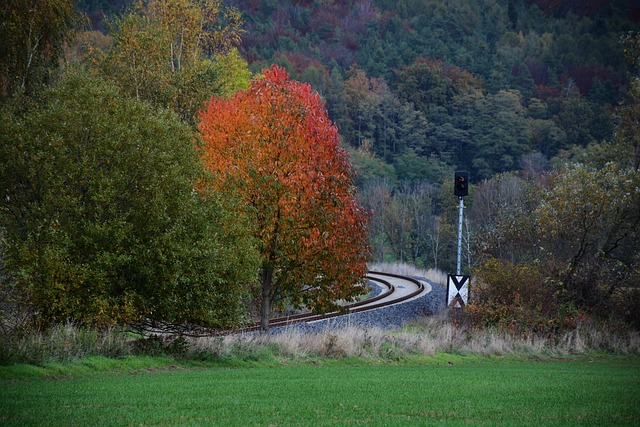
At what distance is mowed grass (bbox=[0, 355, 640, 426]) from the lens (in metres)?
10.9

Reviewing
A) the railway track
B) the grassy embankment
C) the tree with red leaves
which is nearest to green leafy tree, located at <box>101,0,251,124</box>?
the tree with red leaves

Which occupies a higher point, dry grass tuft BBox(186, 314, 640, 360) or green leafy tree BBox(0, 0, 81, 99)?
green leafy tree BBox(0, 0, 81, 99)

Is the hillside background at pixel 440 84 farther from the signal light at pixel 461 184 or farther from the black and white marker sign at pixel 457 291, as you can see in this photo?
the black and white marker sign at pixel 457 291

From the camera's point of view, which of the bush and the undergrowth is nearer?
the undergrowth

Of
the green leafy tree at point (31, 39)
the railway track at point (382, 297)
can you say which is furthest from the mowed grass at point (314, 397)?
the green leafy tree at point (31, 39)

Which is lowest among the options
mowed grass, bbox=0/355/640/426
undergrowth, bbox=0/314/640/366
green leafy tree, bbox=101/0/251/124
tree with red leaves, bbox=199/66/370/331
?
mowed grass, bbox=0/355/640/426

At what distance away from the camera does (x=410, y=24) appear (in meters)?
156

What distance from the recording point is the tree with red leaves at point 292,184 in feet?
75.2

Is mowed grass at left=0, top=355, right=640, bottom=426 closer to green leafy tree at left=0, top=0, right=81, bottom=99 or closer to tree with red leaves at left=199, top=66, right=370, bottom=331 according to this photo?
tree with red leaves at left=199, top=66, right=370, bottom=331

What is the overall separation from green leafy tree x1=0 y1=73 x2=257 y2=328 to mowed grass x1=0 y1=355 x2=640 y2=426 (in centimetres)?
191

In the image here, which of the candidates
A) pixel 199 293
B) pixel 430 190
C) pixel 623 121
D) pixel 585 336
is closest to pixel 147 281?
pixel 199 293

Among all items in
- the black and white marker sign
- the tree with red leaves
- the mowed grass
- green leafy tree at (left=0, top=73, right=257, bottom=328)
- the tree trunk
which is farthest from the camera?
the black and white marker sign

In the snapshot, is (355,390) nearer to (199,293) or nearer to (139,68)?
(199,293)

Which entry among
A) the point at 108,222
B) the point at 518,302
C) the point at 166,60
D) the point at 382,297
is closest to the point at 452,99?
the point at 166,60
